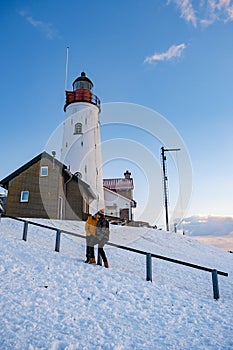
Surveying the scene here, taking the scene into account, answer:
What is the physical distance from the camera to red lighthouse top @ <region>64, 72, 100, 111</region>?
31.4 metres

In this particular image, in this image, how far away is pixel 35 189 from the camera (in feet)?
69.0

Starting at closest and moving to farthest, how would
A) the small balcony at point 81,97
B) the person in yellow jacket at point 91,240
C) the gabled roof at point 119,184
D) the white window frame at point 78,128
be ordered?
the person in yellow jacket at point 91,240, the white window frame at point 78,128, the small balcony at point 81,97, the gabled roof at point 119,184

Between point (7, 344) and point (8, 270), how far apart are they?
11.3ft

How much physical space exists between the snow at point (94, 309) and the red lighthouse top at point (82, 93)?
23.0m

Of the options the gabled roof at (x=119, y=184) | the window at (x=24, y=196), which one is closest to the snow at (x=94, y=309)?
the window at (x=24, y=196)

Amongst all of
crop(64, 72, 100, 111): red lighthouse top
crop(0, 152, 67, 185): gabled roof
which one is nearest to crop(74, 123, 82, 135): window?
crop(64, 72, 100, 111): red lighthouse top

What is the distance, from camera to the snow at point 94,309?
5035mm

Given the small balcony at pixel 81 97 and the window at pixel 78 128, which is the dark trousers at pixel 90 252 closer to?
the window at pixel 78 128

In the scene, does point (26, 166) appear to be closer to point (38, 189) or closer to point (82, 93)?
point (38, 189)

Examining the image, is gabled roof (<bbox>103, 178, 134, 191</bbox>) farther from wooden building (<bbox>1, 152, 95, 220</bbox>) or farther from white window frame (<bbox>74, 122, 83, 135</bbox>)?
wooden building (<bbox>1, 152, 95, 220</bbox>)

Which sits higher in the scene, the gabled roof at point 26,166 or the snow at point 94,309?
the gabled roof at point 26,166

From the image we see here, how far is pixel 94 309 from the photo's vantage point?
6.32 meters

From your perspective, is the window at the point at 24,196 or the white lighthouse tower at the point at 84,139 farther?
the white lighthouse tower at the point at 84,139

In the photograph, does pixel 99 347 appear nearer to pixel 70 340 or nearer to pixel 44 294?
pixel 70 340
